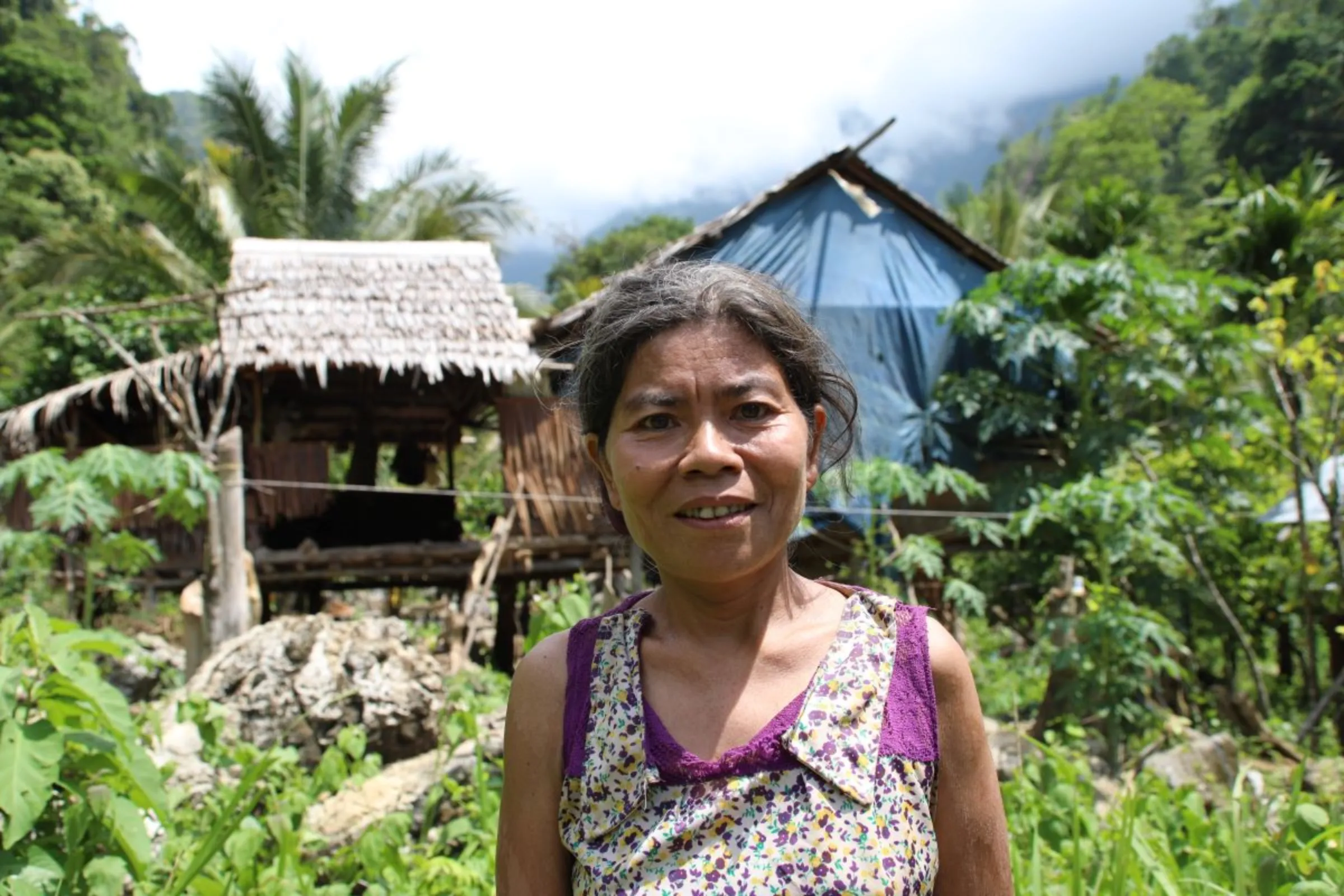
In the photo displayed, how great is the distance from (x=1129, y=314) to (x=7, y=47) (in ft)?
87.5

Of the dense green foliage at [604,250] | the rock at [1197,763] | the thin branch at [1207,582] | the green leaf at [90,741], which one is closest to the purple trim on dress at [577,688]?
the green leaf at [90,741]

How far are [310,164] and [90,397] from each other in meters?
7.07

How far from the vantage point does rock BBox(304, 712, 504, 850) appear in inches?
125

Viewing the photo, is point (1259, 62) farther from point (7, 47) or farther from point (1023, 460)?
point (7, 47)

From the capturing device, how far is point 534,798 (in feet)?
4.16

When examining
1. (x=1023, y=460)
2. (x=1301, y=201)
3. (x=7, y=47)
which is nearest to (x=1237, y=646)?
(x=1023, y=460)

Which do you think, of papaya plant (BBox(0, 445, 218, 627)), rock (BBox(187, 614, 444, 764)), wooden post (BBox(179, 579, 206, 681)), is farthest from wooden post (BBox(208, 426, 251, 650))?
rock (BBox(187, 614, 444, 764))

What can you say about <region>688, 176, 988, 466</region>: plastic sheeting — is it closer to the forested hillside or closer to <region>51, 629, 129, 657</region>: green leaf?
the forested hillside

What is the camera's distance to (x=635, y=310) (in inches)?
52.9

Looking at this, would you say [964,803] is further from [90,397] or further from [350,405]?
[90,397]

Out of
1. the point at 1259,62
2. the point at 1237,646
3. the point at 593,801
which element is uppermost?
the point at 1259,62

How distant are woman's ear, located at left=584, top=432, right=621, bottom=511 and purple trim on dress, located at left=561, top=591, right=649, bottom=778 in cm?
17

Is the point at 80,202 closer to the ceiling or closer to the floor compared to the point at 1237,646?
closer to the ceiling

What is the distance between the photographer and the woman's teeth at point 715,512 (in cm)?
125
